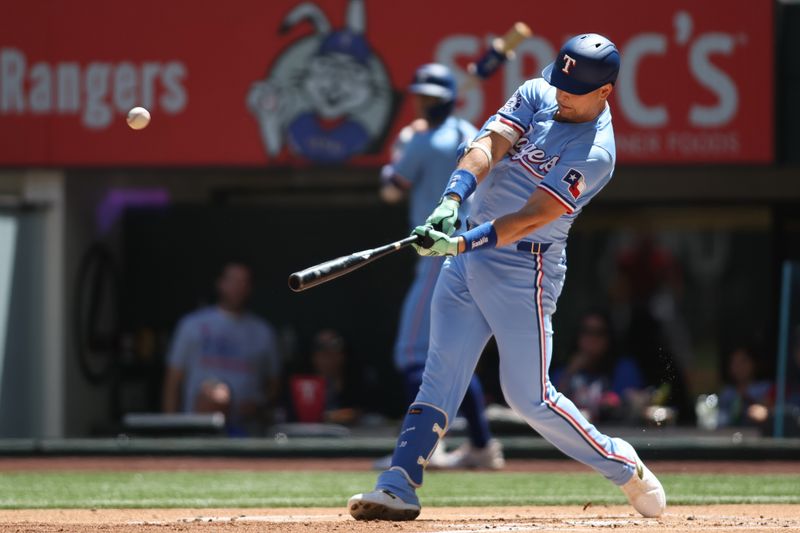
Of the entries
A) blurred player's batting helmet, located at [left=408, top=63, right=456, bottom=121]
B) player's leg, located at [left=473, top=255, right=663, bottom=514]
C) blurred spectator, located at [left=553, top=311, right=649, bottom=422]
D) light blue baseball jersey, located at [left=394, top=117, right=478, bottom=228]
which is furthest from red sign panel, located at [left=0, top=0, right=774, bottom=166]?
player's leg, located at [left=473, top=255, right=663, bottom=514]

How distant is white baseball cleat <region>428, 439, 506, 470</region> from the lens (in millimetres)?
8305

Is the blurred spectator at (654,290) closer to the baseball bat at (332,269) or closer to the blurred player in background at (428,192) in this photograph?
the blurred player in background at (428,192)

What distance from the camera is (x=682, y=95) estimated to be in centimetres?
1048

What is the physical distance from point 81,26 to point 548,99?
18.9 ft

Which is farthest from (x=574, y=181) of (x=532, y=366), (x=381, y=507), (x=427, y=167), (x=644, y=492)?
(x=427, y=167)

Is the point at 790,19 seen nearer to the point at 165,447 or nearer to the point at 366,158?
the point at 366,158

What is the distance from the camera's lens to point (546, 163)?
5.68 meters

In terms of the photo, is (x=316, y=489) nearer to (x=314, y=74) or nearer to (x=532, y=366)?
(x=532, y=366)

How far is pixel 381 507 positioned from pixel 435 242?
0.96m

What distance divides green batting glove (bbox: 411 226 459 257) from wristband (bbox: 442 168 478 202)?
189mm

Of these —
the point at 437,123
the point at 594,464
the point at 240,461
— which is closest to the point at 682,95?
the point at 437,123

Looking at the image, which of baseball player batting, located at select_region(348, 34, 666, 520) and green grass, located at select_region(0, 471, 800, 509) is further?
green grass, located at select_region(0, 471, 800, 509)

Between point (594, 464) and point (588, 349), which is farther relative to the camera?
point (588, 349)

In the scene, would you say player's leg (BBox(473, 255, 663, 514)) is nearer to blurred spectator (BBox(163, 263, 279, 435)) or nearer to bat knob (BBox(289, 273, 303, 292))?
bat knob (BBox(289, 273, 303, 292))
